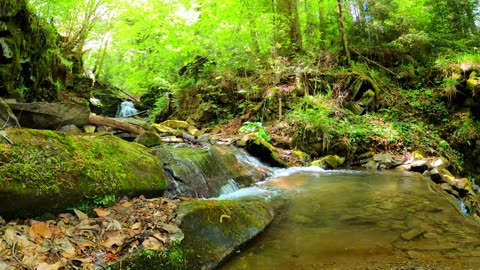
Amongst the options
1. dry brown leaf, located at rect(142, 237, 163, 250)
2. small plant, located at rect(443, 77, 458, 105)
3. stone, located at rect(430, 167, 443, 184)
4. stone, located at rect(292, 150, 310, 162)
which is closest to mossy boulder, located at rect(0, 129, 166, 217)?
dry brown leaf, located at rect(142, 237, 163, 250)

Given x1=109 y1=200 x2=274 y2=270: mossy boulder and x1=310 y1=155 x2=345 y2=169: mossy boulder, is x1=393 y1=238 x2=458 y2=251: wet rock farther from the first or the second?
x1=310 y1=155 x2=345 y2=169: mossy boulder

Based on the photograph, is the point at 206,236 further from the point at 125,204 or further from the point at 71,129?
the point at 71,129

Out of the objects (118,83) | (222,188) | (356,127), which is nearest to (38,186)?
(222,188)

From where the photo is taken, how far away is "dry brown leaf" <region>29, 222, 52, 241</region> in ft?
8.26

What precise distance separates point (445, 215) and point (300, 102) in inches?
294

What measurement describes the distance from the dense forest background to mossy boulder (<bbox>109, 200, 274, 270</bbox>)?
21.1 feet

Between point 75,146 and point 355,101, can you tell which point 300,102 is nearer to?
point 355,101

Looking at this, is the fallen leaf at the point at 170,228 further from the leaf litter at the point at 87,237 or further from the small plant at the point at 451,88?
the small plant at the point at 451,88

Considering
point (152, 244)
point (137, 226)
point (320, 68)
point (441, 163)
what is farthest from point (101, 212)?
point (320, 68)

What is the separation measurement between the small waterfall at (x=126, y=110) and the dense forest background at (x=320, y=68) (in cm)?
198

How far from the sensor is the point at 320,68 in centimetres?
1308

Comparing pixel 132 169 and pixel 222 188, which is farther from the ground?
pixel 132 169

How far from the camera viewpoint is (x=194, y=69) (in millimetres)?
16125

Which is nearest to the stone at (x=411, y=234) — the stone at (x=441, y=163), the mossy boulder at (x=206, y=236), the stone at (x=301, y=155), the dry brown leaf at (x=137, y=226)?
the mossy boulder at (x=206, y=236)
